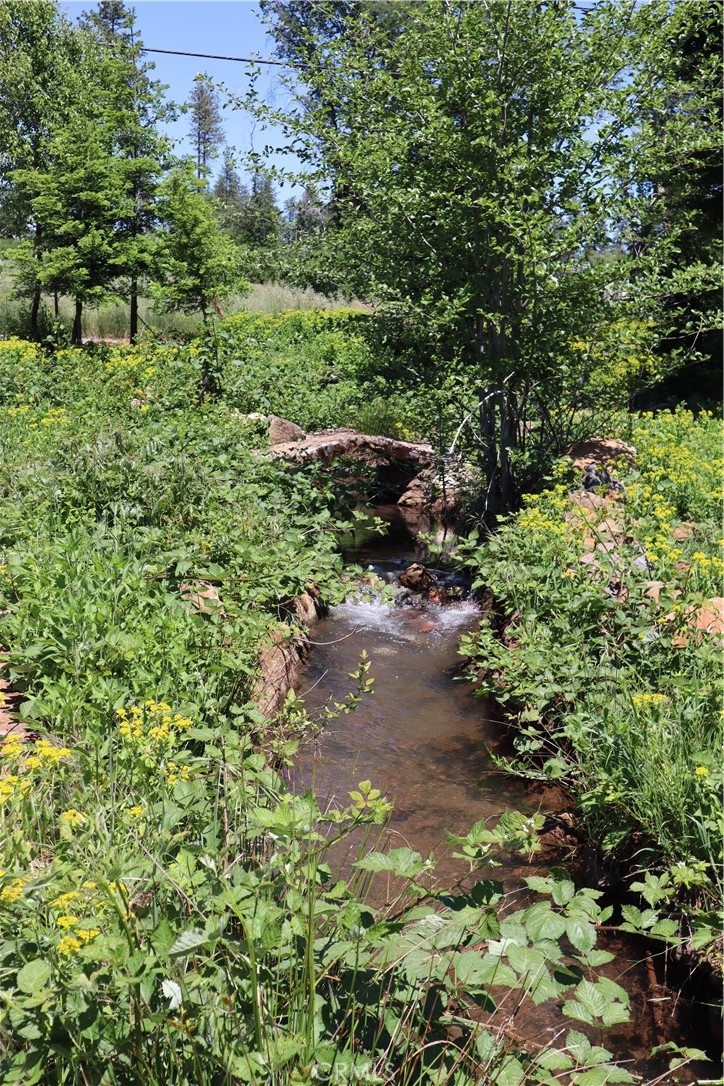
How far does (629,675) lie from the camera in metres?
4.10

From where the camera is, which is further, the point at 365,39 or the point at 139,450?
the point at 365,39

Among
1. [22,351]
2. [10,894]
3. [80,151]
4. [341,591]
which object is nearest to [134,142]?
[80,151]

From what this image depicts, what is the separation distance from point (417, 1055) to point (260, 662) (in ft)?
9.63

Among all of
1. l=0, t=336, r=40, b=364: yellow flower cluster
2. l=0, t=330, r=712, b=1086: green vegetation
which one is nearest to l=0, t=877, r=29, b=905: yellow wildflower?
l=0, t=330, r=712, b=1086: green vegetation

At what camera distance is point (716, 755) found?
328 centimetres

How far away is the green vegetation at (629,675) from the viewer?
10.7ft

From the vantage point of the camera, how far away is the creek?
10.1ft

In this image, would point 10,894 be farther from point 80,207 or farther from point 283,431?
point 80,207

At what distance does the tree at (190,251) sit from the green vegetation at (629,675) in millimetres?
11362

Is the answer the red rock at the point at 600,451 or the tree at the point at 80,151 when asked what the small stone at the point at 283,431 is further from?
the tree at the point at 80,151

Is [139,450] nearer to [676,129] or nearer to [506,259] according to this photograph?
[506,259]

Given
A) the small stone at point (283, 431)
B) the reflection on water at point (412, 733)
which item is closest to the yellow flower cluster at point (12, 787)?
the reflection on water at point (412, 733)

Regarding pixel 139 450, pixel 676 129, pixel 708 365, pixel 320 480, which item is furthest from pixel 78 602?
pixel 708 365

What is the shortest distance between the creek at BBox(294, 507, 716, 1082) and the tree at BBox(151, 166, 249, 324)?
10.5m
